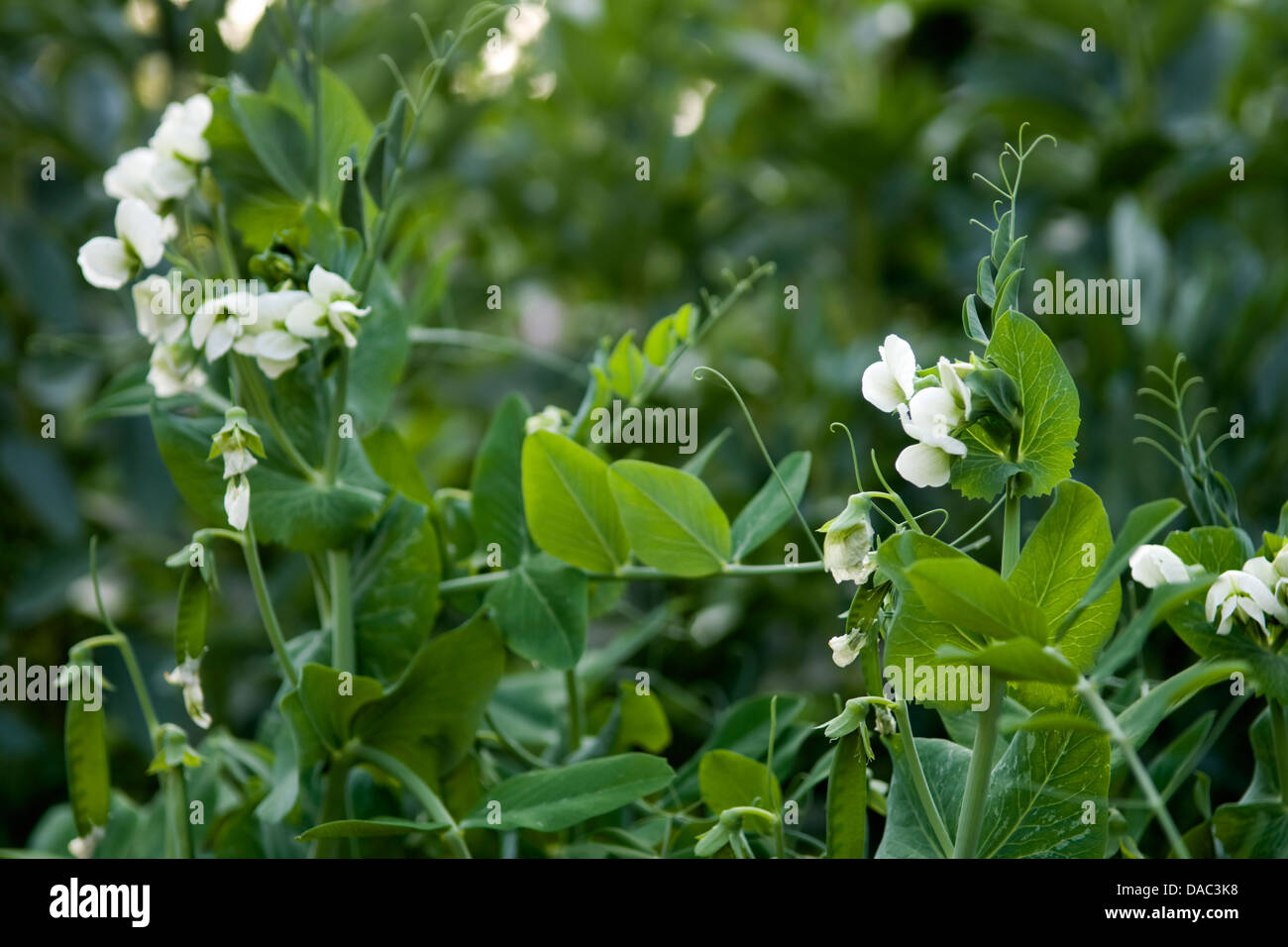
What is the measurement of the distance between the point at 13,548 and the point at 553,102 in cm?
63

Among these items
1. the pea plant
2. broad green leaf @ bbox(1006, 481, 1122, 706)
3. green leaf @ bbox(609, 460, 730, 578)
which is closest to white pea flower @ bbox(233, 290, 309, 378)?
the pea plant

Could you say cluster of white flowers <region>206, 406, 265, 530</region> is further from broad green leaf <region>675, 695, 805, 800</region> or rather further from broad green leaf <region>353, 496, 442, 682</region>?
broad green leaf <region>675, 695, 805, 800</region>

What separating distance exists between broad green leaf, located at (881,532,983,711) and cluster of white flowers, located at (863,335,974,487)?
16 mm

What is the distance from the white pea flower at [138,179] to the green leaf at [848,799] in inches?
10.9

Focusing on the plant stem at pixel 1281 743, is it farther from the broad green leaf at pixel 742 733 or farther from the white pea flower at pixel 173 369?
the white pea flower at pixel 173 369


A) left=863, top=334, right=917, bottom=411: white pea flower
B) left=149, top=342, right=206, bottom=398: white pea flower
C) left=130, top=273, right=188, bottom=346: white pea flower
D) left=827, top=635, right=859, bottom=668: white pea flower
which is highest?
left=130, top=273, right=188, bottom=346: white pea flower

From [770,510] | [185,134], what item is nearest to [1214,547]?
[770,510]

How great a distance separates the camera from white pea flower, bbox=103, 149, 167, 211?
1.22ft

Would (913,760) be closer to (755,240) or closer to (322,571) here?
(322,571)

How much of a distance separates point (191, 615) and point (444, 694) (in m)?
0.08

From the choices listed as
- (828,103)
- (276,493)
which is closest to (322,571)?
(276,493)

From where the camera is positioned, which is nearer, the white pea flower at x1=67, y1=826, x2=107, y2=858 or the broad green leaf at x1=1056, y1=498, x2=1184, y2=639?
the broad green leaf at x1=1056, y1=498, x2=1184, y2=639

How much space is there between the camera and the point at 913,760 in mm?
284

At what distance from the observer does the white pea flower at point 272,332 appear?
0.33 meters
